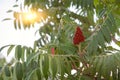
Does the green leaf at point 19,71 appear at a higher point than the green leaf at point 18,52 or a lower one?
lower

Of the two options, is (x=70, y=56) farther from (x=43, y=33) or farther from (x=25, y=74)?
(x=43, y=33)

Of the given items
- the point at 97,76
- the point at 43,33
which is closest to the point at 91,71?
the point at 97,76

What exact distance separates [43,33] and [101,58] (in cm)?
260

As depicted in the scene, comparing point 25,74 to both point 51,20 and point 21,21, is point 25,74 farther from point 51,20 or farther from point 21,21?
point 51,20

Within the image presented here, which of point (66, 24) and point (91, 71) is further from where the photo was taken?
point (66, 24)

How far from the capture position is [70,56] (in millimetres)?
3236

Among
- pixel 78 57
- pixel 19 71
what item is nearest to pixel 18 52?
pixel 19 71

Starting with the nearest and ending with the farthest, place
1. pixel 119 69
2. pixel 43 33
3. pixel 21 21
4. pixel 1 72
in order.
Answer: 1. pixel 119 69
2. pixel 1 72
3. pixel 21 21
4. pixel 43 33

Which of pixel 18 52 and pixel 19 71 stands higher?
pixel 18 52

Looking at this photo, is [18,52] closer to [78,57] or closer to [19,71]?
[19,71]

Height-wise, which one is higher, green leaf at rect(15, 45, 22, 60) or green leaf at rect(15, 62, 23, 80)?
green leaf at rect(15, 45, 22, 60)

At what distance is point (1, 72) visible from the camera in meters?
3.47

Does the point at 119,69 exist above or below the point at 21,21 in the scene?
below

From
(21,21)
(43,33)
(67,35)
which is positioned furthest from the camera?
(43,33)
